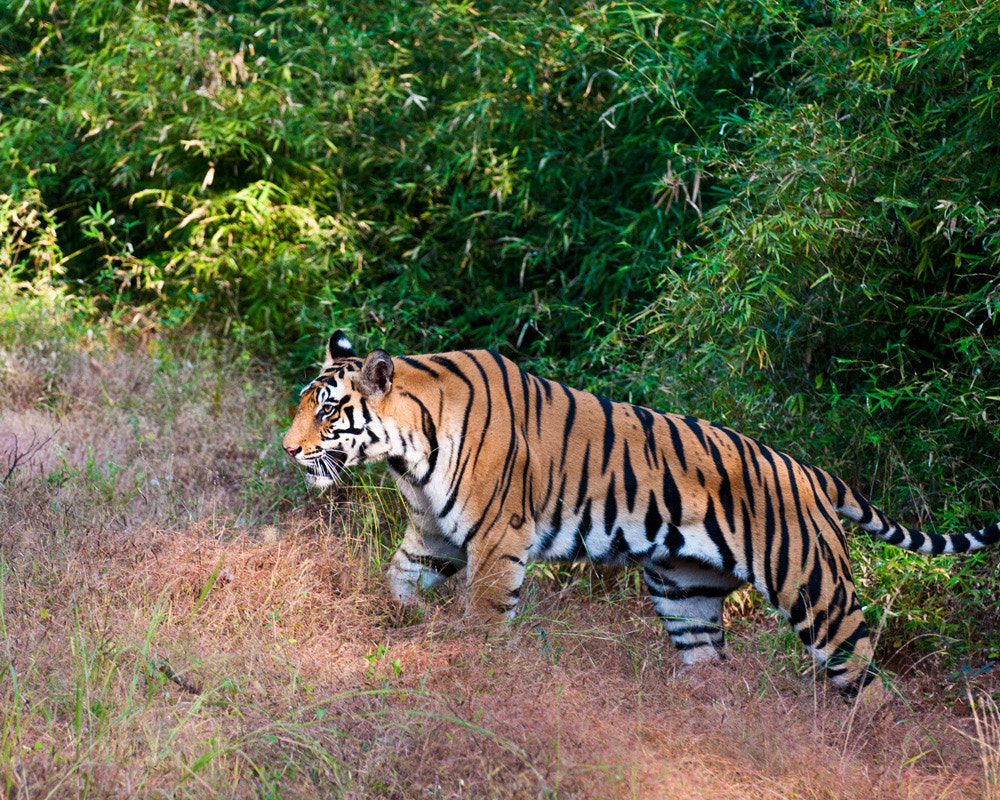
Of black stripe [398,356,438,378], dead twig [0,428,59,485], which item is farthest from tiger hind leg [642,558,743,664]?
dead twig [0,428,59,485]

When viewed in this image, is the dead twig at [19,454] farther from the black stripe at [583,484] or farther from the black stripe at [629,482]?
the black stripe at [629,482]

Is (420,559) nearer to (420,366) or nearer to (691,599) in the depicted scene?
(420,366)

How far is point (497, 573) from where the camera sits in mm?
3895

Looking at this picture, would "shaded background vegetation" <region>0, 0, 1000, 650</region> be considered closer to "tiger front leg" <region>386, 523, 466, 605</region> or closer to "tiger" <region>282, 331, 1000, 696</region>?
"tiger" <region>282, 331, 1000, 696</region>

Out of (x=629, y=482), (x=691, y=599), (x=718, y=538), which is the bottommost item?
(x=691, y=599)

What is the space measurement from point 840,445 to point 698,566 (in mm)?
1100

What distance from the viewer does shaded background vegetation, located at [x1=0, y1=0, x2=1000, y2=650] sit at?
443cm

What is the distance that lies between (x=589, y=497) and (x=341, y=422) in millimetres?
996

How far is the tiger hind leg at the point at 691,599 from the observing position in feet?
13.8

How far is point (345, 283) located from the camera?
22.5 ft

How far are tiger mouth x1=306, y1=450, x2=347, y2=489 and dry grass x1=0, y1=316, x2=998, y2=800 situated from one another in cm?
25

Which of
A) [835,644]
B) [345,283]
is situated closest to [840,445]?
[835,644]

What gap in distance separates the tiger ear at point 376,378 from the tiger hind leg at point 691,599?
1274mm

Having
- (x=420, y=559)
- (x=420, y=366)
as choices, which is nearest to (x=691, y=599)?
(x=420, y=559)
